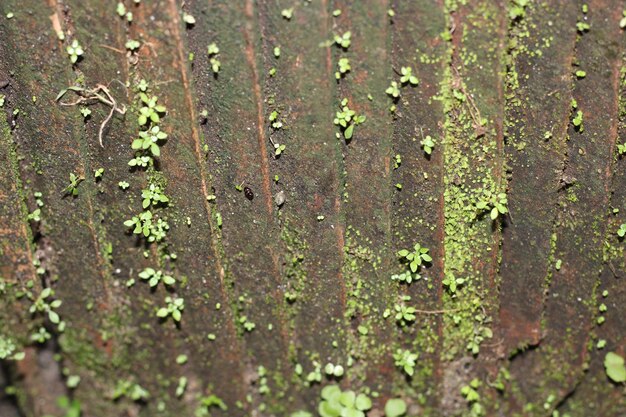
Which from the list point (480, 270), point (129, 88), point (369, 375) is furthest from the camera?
point (369, 375)

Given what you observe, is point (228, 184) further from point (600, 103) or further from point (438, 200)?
point (600, 103)

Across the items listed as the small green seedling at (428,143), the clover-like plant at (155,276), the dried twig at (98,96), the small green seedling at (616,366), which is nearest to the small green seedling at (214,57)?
the dried twig at (98,96)

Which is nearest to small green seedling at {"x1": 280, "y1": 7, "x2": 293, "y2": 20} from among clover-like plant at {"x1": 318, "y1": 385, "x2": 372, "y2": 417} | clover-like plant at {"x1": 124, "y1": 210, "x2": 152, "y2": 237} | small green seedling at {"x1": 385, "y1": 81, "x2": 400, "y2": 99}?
small green seedling at {"x1": 385, "y1": 81, "x2": 400, "y2": 99}

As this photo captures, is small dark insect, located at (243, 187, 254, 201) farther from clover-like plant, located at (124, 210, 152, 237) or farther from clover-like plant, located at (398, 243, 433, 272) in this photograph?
clover-like plant, located at (398, 243, 433, 272)

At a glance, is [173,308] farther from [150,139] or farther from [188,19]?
[188,19]

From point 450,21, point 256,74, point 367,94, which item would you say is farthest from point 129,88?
point 450,21

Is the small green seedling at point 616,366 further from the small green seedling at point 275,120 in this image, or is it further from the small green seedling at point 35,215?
the small green seedling at point 35,215

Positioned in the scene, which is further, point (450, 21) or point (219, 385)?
point (219, 385)
